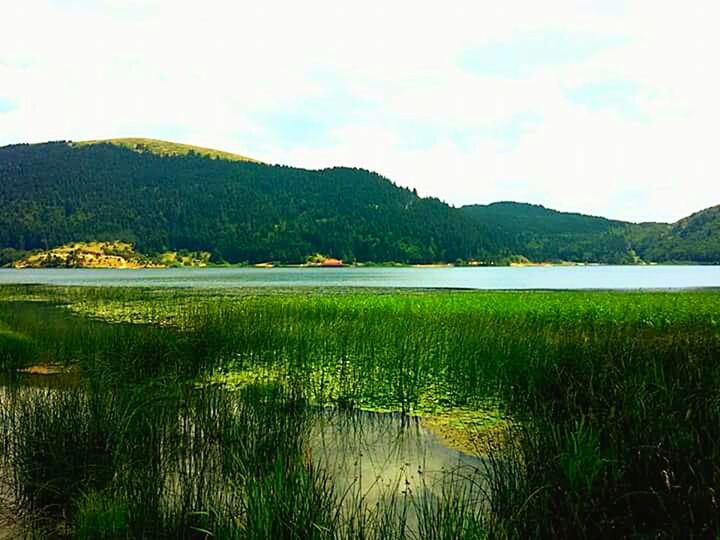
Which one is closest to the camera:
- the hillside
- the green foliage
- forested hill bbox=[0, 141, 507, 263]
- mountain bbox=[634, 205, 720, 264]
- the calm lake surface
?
the green foliage

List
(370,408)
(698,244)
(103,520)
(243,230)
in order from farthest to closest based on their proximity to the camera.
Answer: (698,244)
(243,230)
(370,408)
(103,520)

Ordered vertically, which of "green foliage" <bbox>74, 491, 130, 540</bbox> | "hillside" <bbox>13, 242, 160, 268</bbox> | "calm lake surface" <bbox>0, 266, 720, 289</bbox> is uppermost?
"hillside" <bbox>13, 242, 160, 268</bbox>

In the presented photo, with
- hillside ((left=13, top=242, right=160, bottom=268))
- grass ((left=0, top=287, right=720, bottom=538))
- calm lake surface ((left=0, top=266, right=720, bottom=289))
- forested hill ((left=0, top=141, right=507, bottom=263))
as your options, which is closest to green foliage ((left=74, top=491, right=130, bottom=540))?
grass ((left=0, top=287, right=720, bottom=538))

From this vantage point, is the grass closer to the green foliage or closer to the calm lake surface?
the green foliage

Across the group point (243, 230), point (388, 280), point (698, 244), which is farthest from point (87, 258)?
point (698, 244)

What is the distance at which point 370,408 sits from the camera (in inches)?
399

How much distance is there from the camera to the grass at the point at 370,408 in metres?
4.92

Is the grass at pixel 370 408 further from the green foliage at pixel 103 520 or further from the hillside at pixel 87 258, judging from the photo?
the hillside at pixel 87 258

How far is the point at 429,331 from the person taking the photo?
49.6 ft

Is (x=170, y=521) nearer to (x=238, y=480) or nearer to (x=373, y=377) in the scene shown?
(x=238, y=480)

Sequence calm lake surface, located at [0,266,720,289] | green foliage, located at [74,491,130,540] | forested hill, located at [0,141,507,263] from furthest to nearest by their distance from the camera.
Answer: forested hill, located at [0,141,507,263] → calm lake surface, located at [0,266,720,289] → green foliage, located at [74,491,130,540]

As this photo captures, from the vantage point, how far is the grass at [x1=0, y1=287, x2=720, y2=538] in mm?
4918

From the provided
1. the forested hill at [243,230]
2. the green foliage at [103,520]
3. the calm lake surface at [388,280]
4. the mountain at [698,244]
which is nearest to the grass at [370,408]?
the green foliage at [103,520]

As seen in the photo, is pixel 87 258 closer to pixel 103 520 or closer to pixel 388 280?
pixel 388 280
